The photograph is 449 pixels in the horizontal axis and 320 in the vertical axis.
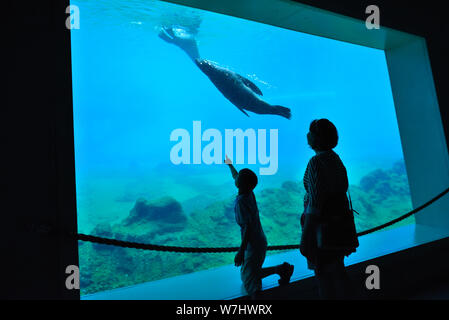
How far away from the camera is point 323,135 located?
85.9 inches

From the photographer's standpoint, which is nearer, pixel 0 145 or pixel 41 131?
pixel 0 145

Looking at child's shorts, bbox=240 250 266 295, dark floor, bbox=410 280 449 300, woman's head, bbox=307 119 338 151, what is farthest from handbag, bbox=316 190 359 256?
dark floor, bbox=410 280 449 300

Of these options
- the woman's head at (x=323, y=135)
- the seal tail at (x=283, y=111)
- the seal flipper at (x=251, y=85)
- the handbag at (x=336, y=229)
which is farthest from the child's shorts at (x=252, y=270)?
the seal flipper at (x=251, y=85)

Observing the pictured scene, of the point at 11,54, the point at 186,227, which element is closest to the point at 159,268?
the point at 186,227

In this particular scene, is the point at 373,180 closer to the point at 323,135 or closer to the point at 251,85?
the point at 251,85

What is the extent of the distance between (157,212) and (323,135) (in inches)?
663

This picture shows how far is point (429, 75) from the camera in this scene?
4.55 meters

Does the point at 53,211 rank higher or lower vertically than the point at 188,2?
lower

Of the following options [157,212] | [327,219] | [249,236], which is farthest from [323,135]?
[157,212]

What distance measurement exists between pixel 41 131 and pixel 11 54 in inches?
21.7

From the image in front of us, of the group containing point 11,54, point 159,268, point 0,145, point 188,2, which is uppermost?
point 188,2

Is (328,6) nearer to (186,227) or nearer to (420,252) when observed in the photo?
(420,252)
